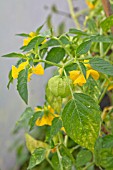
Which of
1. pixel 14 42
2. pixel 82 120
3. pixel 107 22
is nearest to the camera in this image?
pixel 82 120

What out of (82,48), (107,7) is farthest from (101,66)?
(107,7)

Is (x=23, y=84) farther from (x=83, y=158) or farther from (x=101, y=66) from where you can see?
(x=83, y=158)

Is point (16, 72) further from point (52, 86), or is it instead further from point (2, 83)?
point (2, 83)

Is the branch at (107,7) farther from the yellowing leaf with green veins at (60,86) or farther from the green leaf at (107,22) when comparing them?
the yellowing leaf with green veins at (60,86)

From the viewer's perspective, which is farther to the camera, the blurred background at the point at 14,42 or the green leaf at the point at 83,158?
the blurred background at the point at 14,42

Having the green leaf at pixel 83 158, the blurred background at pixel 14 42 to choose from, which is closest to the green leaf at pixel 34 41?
the green leaf at pixel 83 158

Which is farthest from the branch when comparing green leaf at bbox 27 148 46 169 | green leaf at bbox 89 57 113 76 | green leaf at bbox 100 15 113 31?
green leaf at bbox 27 148 46 169

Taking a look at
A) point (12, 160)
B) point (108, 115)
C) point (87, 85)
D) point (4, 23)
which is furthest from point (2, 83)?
point (87, 85)
